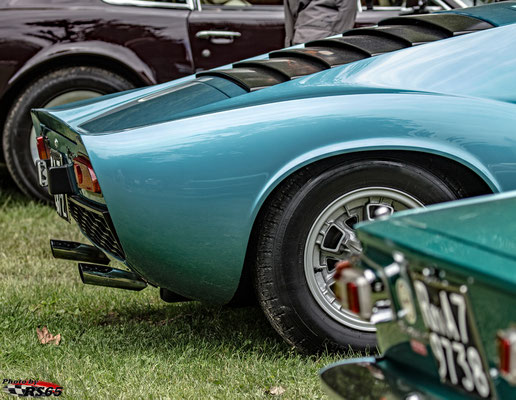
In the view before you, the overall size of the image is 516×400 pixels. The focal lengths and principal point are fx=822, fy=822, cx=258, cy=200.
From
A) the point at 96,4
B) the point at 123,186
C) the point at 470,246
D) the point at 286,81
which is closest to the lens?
the point at 470,246

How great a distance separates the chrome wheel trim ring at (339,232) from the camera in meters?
3.20

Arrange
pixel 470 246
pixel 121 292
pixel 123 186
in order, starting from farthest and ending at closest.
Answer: pixel 121 292 < pixel 123 186 < pixel 470 246

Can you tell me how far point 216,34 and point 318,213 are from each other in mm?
3273

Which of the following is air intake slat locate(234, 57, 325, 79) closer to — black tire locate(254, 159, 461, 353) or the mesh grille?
black tire locate(254, 159, 461, 353)

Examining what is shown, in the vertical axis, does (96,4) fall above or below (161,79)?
above

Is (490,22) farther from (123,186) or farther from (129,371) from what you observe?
(129,371)

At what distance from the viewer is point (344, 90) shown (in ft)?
10.5

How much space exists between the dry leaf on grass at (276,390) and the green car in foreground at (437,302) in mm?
880

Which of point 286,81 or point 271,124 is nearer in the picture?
point 271,124

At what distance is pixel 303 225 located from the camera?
3.16 meters

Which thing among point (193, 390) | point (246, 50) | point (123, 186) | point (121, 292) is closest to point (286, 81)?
point (123, 186)

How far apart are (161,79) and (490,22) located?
10.3 feet

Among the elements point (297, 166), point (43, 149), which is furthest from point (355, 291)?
point (43, 149)

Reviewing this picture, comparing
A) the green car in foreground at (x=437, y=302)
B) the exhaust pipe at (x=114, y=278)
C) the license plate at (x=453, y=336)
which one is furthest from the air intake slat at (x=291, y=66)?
the license plate at (x=453, y=336)
